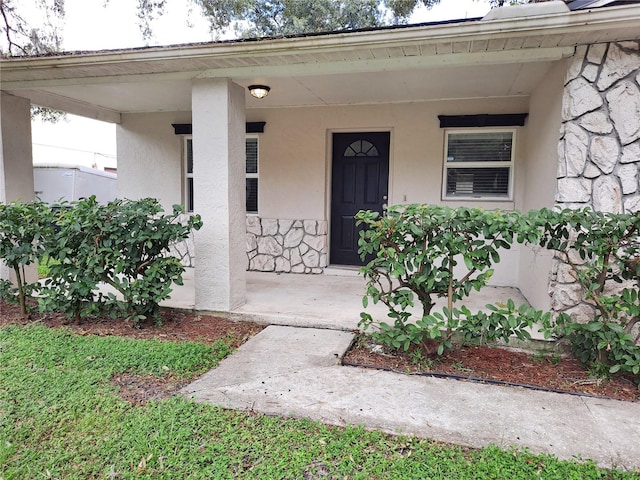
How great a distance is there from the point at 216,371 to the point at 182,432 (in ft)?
2.86

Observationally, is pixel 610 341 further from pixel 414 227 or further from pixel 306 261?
pixel 306 261

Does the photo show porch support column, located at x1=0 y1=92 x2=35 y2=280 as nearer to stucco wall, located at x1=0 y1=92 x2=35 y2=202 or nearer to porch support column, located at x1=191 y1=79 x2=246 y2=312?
stucco wall, located at x1=0 y1=92 x2=35 y2=202

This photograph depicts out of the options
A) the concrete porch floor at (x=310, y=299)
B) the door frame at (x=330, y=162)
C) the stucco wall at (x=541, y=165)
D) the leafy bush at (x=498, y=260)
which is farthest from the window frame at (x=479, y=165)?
the leafy bush at (x=498, y=260)

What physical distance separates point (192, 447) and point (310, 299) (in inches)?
117

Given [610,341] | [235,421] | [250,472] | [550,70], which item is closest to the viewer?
[250,472]

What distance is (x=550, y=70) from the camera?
4.30 m

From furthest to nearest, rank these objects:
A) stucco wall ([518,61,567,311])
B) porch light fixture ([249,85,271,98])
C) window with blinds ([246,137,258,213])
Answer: window with blinds ([246,137,258,213]) < porch light fixture ([249,85,271,98]) < stucco wall ([518,61,567,311])

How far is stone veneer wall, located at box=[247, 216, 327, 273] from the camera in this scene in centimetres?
674

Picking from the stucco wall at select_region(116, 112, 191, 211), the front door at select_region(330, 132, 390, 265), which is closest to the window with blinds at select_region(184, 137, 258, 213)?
the stucco wall at select_region(116, 112, 191, 211)

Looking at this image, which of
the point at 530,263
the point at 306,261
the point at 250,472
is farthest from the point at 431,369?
the point at 306,261

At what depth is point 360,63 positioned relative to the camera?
158 inches

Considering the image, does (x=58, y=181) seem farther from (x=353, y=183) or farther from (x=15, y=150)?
(x=353, y=183)

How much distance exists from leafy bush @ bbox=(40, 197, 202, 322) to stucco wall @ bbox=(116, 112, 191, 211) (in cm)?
310

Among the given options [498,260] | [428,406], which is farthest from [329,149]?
[428,406]
